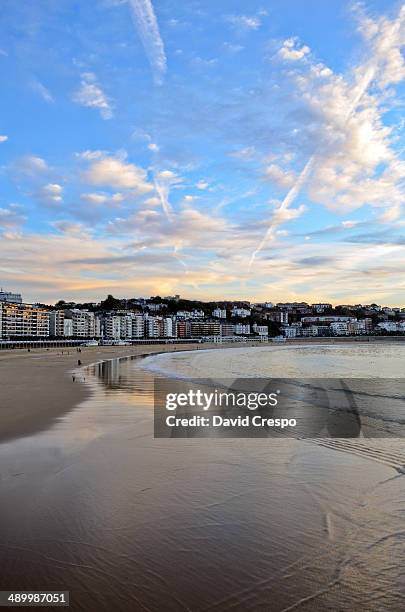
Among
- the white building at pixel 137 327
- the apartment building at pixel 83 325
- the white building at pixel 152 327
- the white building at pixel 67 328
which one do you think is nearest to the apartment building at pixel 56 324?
the white building at pixel 67 328

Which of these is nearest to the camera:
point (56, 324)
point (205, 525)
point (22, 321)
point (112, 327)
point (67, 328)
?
point (205, 525)

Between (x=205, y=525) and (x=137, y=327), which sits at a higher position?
(x=205, y=525)

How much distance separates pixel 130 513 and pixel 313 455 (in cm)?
405

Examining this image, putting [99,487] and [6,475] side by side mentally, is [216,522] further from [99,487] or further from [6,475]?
[6,475]

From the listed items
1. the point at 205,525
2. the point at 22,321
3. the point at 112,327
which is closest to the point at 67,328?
the point at 22,321

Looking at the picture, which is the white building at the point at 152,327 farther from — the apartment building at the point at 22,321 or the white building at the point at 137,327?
the apartment building at the point at 22,321

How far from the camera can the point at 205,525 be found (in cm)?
516

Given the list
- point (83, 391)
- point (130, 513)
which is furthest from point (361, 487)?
point (83, 391)

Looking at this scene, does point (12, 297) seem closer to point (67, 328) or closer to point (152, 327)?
point (67, 328)

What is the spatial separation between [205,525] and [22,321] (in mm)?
151693

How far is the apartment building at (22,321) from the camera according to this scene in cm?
13812

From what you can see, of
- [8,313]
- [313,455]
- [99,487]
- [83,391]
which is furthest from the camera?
[8,313]

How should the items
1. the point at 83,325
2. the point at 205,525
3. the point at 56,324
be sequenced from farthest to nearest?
the point at 83,325 → the point at 56,324 → the point at 205,525

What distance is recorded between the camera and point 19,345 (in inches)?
4018
